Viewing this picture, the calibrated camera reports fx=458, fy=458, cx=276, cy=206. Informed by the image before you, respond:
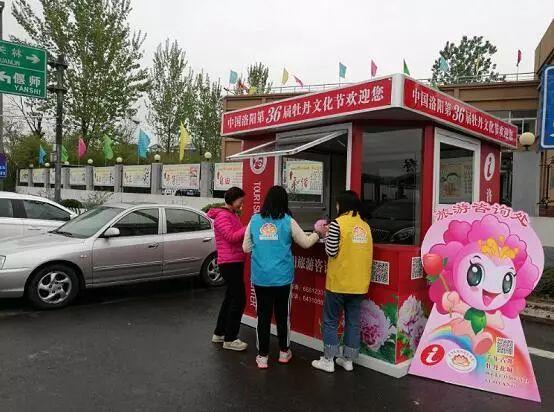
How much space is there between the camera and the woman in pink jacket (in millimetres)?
4605

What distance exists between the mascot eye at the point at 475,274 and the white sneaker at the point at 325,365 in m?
1.44

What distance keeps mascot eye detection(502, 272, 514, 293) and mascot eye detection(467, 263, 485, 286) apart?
0.59 feet

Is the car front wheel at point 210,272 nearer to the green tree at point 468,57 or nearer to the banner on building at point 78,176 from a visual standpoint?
the banner on building at point 78,176

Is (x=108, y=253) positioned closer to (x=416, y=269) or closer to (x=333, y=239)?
(x=333, y=239)

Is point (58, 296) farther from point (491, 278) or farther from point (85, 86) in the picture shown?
point (85, 86)

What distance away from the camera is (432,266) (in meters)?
4.20

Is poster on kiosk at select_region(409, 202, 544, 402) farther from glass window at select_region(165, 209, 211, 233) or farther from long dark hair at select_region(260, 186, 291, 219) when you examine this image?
glass window at select_region(165, 209, 211, 233)

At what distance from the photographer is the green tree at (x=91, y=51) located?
21328mm

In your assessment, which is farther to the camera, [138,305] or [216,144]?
[216,144]

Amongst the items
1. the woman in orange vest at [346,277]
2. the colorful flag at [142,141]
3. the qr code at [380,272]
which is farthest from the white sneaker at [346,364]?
the colorful flag at [142,141]

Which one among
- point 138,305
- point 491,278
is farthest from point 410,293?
point 138,305

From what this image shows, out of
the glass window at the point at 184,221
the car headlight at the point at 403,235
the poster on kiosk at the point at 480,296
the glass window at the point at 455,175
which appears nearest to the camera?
the poster on kiosk at the point at 480,296

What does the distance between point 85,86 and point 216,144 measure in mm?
13303

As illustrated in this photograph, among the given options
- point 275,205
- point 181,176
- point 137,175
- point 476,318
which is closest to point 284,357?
point 275,205
